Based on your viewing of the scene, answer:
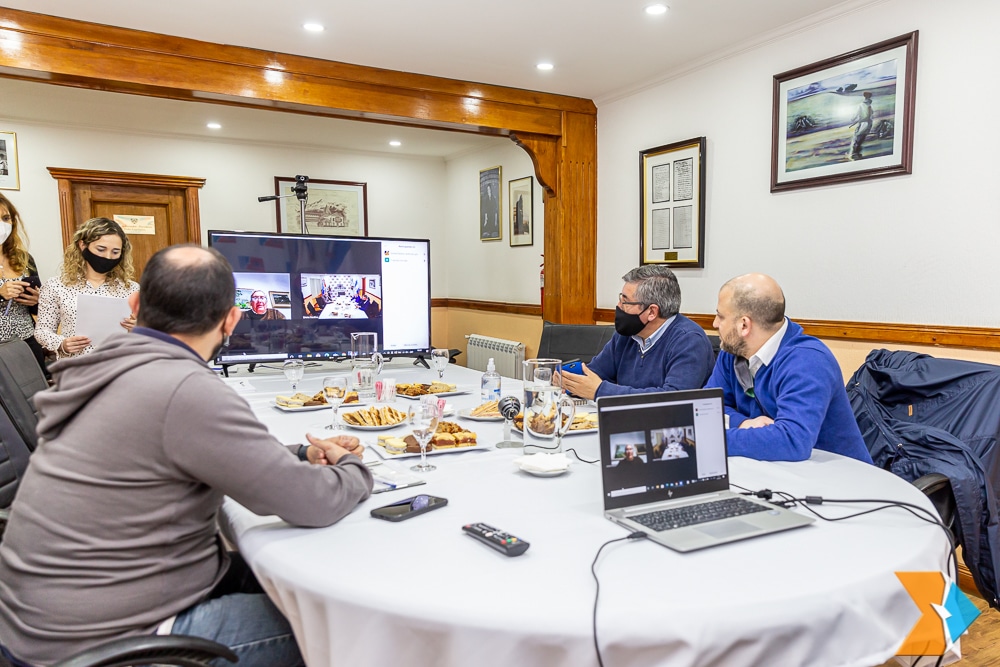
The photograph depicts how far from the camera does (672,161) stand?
3916 millimetres

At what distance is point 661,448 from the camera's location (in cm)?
126

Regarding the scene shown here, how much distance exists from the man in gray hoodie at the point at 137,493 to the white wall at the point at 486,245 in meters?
4.05

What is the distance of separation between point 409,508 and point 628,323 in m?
1.61

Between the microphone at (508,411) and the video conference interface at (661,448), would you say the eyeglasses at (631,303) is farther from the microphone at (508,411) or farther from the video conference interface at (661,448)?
the video conference interface at (661,448)

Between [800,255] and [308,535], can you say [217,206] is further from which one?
[308,535]

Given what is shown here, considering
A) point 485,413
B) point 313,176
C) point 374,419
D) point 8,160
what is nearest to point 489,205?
point 313,176

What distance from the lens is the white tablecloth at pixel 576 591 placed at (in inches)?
33.9

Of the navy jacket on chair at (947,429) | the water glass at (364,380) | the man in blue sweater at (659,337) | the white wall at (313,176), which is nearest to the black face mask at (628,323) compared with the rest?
the man in blue sweater at (659,337)

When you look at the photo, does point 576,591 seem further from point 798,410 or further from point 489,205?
point 489,205

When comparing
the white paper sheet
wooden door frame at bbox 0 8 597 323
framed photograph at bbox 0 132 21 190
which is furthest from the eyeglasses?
framed photograph at bbox 0 132 21 190

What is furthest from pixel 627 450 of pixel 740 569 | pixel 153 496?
pixel 153 496

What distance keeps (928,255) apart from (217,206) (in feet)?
17.4

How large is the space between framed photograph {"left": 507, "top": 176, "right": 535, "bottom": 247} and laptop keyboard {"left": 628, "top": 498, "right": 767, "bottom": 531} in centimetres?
418

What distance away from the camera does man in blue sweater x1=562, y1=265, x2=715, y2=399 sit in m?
2.48
